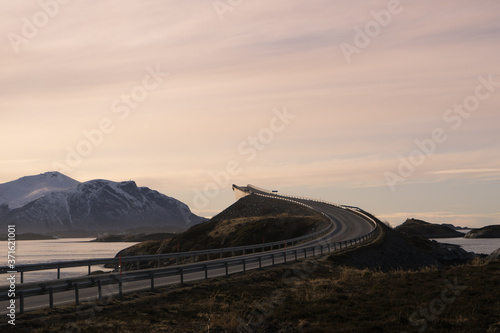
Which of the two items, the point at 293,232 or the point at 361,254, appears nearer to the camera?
the point at 361,254

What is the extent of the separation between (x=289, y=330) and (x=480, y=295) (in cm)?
943

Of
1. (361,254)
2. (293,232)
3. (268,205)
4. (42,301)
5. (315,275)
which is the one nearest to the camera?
(42,301)

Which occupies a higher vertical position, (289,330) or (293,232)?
(293,232)

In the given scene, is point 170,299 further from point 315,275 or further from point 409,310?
point 315,275

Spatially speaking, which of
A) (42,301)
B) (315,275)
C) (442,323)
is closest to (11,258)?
(42,301)

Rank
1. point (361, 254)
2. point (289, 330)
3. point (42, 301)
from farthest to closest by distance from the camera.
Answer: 1. point (361, 254)
2. point (42, 301)
3. point (289, 330)

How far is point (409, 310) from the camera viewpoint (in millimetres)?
21281

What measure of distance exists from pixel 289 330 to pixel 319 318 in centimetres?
175

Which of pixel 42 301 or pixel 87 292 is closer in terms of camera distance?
pixel 42 301

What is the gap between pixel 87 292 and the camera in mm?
26000

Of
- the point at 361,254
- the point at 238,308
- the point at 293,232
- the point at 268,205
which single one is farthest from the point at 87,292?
the point at 268,205

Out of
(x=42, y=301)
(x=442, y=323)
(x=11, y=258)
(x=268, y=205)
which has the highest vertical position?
(x=268, y=205)

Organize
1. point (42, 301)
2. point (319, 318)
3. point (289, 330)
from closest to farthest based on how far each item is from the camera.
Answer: point (289, 330) → point (319, 318) → point (42, 301)

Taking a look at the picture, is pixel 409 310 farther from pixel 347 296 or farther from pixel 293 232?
pixel 293 232
